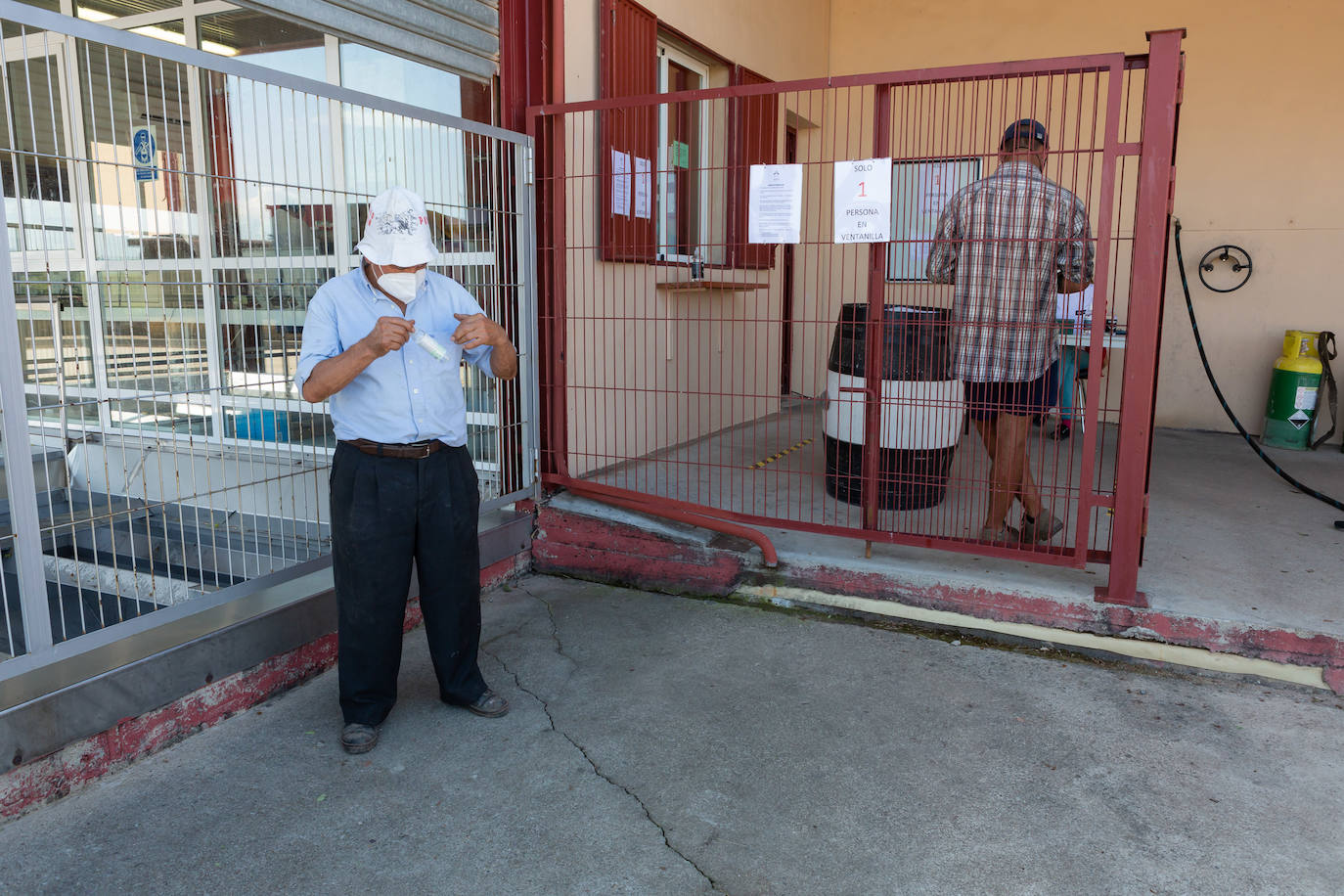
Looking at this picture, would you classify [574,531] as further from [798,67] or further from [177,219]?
[798,67]

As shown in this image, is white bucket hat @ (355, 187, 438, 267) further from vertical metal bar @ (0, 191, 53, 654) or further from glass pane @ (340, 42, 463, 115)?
glass pane @ (340, 42, 463, 115)

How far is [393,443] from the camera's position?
8.95 feet

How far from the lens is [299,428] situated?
3.37 metres

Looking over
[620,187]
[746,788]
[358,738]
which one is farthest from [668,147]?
[746,788]

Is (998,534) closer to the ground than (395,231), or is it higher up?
closer to the ground

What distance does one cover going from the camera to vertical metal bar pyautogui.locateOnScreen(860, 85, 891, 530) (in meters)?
3.65

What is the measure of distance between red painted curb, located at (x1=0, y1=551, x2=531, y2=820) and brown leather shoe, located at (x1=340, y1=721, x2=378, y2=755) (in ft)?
1.51

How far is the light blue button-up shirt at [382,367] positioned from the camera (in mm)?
2631

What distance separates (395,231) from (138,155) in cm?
90

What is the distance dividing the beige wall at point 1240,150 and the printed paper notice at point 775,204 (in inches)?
201

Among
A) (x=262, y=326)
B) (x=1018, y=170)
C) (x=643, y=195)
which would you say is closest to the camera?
(x=262, y=326)

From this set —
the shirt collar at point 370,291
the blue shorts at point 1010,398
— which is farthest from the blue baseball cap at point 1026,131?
the shirt collar at point 370,291

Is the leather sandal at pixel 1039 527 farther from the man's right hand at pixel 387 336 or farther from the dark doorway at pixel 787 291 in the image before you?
the dark doorway at pixel 787 291

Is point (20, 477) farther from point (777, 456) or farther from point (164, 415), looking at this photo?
point (777, 456)
